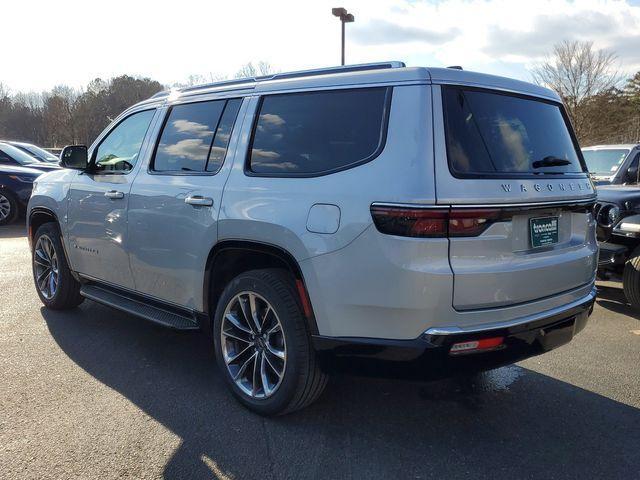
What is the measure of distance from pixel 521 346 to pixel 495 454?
591mm

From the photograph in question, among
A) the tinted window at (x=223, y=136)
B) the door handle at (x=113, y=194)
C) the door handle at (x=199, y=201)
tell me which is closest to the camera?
the door handle at (x=199, y=201)

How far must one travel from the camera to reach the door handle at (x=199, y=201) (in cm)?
337

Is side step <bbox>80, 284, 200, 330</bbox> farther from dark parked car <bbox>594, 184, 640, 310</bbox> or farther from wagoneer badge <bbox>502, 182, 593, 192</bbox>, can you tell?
dark parked car <bbox>594, 184, 640, 310</bbox>

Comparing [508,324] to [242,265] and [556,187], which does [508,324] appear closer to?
[556,187]

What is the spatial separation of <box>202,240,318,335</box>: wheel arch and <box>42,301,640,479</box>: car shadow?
2.06 ft

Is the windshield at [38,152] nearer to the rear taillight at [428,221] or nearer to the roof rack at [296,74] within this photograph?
the roof rack at [296,74]

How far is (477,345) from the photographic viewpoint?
2.62 m

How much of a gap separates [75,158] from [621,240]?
17.2 ft

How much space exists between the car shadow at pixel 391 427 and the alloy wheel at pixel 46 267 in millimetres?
1417

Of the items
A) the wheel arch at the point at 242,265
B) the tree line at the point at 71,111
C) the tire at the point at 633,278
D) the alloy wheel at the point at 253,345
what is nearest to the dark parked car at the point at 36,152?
the wheel arch at the point at 242,265

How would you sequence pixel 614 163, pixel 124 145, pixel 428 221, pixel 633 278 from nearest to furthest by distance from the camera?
pixel 428 221 < pixel 124 145 < pixel 633 278 < pixel 614 163

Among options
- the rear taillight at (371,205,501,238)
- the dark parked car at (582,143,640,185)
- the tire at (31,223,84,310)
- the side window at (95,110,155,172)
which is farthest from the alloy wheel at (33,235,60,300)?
the dark parked car at (582,143,640,185)

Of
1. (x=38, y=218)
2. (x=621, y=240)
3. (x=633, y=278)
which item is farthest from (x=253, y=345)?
(x=621, y=240)

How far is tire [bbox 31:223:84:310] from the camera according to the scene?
5.12 metres
